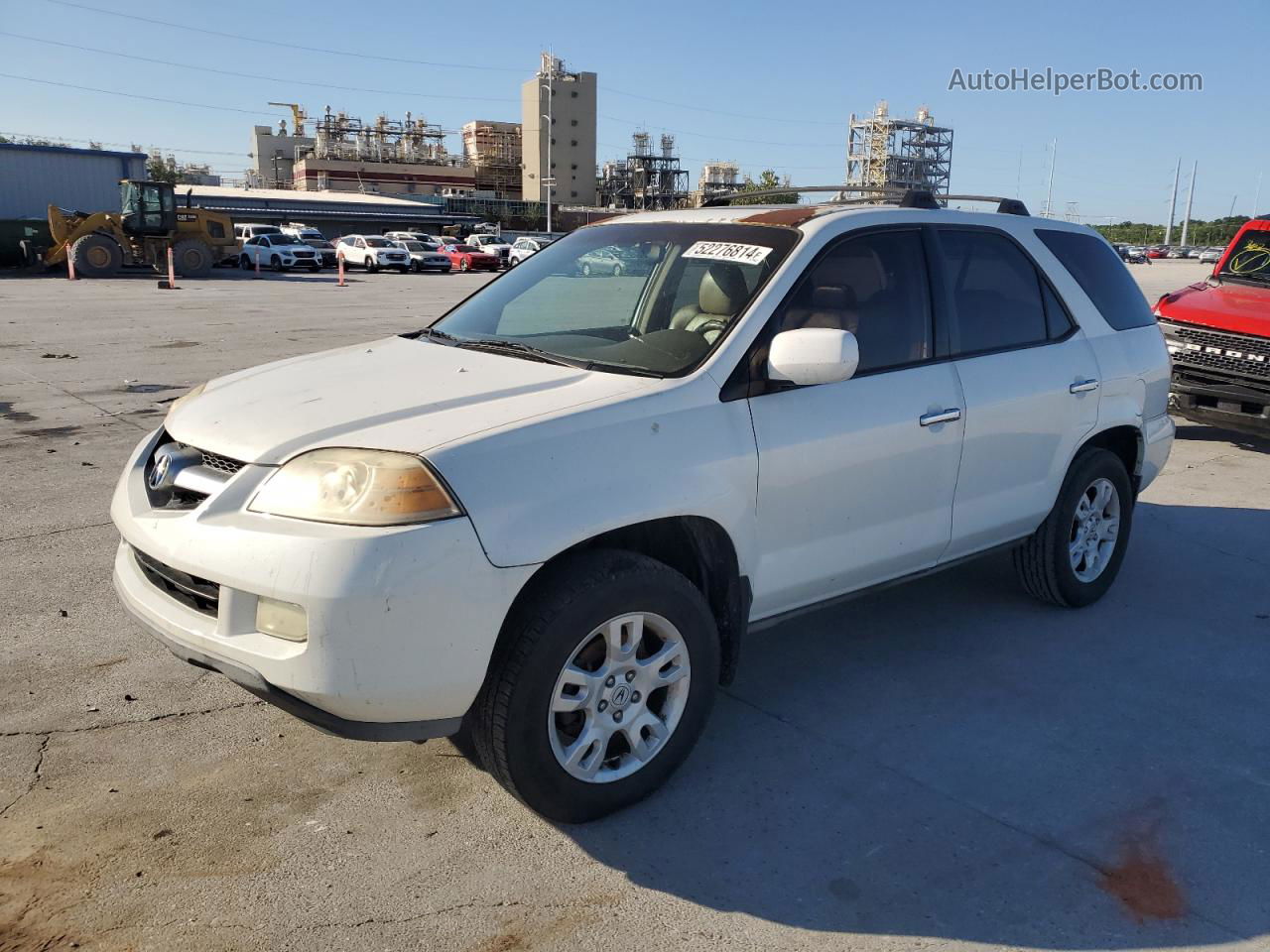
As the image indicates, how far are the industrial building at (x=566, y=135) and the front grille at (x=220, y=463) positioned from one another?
429 feet

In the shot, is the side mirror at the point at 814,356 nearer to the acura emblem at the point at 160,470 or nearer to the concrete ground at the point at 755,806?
the concrete ground at the point at 755,806

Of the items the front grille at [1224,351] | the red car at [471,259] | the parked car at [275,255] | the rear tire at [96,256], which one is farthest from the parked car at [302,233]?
the front grille at [1224,351]

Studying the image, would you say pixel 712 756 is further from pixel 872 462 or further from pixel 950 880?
pixel 872 462

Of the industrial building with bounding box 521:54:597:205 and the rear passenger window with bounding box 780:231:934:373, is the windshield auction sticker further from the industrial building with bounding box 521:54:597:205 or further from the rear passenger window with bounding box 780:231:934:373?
the industrial building with bounding box 521:54:597:205

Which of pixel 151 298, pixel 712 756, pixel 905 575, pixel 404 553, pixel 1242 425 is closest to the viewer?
pixel 404 553

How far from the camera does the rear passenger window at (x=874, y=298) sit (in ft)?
11.8

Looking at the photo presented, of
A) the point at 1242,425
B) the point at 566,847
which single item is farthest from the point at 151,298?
the point at 566,847

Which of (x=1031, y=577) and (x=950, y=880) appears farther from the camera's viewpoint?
(x=1031, y=577)

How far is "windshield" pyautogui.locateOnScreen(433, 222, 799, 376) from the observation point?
11.3ft

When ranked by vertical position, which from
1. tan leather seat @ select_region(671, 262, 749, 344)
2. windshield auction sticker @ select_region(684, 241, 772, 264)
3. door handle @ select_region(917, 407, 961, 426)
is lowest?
door handle @ select_region(917, 407, 961, 426)

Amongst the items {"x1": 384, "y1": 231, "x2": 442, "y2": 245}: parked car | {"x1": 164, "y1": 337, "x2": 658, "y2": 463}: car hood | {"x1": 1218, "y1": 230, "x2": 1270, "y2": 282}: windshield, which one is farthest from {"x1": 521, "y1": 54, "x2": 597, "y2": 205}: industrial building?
{"x1": 164, "y1": 337, "x2": 658, "y2": 463}: car hood

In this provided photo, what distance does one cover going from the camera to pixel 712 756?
136 inches

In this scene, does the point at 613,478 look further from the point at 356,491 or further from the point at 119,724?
the point at 119,724

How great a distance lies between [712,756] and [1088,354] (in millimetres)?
2584
